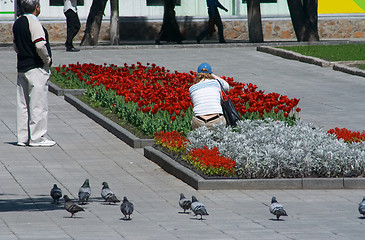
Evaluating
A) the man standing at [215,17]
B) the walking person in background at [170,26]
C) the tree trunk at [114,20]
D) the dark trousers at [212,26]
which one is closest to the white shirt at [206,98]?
the tree trunk at [114,20]

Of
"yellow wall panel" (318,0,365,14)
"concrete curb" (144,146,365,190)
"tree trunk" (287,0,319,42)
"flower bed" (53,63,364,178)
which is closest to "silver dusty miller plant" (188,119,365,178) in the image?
"flower bed" (53,63,364,178)

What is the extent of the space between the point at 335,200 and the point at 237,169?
4.13ft

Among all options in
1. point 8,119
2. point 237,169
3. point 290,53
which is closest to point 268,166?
point 237,169

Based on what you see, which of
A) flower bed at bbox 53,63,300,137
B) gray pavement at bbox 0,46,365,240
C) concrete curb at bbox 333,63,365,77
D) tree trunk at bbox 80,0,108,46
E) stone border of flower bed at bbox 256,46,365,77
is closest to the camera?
gray pavement at bbox 0,46,365,240

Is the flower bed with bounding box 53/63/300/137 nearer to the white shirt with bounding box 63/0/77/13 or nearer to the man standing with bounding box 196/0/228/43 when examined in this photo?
the white shirt with bounding box 63/0/77/13

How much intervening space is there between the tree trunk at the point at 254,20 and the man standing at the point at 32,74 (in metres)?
17.5

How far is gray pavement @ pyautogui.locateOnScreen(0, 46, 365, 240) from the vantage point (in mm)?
7855

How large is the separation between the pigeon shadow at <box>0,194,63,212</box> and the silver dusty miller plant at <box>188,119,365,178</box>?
2286 mm

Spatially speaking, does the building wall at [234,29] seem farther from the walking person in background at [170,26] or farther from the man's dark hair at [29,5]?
the man's dark hair at [29,5]

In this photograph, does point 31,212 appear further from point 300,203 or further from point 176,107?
point 176,107

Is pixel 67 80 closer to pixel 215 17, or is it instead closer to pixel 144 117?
pixel 144 117

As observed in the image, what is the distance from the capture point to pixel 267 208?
352 inches

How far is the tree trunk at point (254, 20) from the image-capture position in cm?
2948

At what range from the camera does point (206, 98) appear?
1183cm
